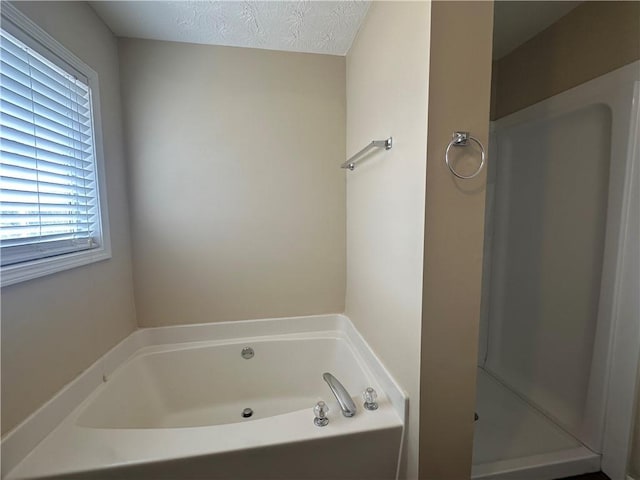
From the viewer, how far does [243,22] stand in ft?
5.06

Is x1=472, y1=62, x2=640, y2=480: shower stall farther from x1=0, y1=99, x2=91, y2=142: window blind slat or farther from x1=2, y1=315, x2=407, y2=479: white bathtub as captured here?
x1=0, y1=99, x2=91, y2=142: window blind slat

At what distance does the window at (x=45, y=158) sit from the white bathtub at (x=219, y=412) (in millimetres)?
587

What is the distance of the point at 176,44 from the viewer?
1.71 meters

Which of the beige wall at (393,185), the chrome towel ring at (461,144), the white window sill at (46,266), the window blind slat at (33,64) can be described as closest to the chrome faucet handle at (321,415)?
the beige wall at (393,185)

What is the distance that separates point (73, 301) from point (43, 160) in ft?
1.93

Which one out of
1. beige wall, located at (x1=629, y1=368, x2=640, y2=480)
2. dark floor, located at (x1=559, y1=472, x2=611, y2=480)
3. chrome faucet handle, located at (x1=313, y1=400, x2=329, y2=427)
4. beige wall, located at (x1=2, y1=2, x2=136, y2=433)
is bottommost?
dark floor, located at (x1=559, y1=472, x2=611, y2=480)

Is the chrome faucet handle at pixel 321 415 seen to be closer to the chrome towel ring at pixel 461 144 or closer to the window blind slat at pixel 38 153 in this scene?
the chrome towel ring at pixel 461 144

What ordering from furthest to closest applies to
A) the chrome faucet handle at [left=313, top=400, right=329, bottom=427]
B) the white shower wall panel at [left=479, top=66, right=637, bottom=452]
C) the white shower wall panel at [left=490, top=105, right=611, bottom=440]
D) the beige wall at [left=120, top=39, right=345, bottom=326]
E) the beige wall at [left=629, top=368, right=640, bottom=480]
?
the beige wall at [left=120, top=39, right=345, bottom=326]
the white shower wall panel at [left=490, top=105, right=611, bottom=440]
the white shower wall panel at [left=479, top=66, right=637, bottom=452]
the beige wall at [left=629, top=368, right=640, bottom=480]
the chrome faucet handle at [left=313, top=400, right=329, bottom=427]

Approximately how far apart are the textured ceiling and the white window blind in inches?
18.4

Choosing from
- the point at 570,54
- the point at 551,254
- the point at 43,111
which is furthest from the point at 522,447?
the point at 43,111

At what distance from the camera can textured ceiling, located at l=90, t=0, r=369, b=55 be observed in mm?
1417

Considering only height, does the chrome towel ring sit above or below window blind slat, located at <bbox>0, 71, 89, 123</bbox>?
below

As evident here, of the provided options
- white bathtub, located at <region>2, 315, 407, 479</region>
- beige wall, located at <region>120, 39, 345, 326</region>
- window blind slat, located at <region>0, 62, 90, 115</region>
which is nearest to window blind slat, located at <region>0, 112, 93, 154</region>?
window blind slat, located at <region>0, 62, 90, 115</region>

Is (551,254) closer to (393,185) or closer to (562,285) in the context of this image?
(562,285)
